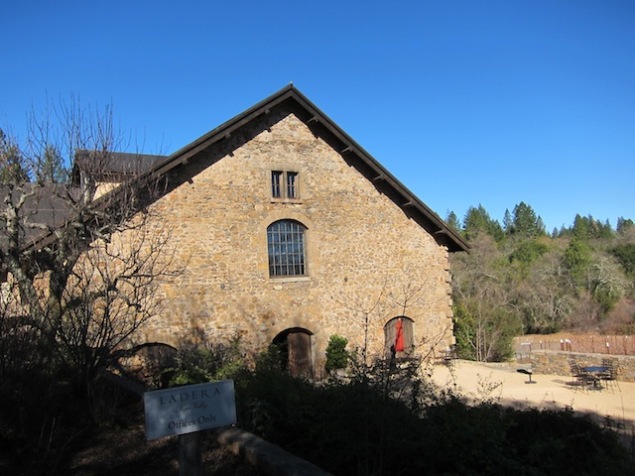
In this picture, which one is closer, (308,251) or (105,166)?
(105,166)

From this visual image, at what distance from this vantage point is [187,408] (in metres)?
3.79

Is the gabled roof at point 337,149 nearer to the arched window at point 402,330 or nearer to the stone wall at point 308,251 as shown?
the stone wall at point 308,251

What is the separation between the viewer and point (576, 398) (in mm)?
13414

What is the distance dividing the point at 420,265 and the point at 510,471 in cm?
1187

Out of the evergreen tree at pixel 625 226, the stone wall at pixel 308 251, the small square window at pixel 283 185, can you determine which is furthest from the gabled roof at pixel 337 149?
the evergreen tree at pixel 625 226

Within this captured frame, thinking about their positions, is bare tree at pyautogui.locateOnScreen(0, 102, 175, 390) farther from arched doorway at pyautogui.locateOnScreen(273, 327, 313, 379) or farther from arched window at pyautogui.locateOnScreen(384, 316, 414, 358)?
arched window at pyautogui.locateOnScreen(384, 316, 414, 358)

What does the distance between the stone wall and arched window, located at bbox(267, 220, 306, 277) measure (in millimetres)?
259

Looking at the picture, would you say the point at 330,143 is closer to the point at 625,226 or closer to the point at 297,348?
the point at 297,348

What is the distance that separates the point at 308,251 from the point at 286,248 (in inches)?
27.1

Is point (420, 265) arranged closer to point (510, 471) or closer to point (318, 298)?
point (318, 298)

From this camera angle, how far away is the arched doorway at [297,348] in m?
14.4

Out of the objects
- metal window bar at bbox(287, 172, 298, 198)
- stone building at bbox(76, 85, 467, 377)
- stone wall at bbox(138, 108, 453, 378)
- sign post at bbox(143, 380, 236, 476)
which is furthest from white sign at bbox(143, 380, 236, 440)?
metal window bar at bbox(287, 172, 298, 198)

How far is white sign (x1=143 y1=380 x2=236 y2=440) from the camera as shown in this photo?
3.69 meters

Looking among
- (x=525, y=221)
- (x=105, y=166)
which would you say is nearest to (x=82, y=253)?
(x=105, y=166)
